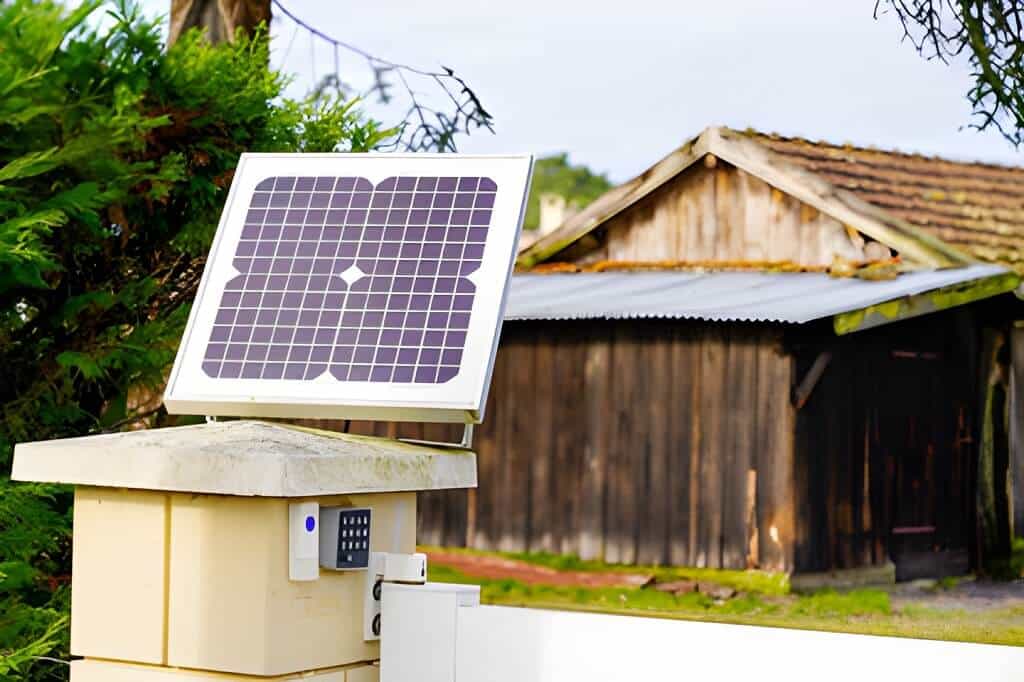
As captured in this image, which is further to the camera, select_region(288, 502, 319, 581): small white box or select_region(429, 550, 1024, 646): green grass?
select_region(429, 550, 1024, 646): green grass

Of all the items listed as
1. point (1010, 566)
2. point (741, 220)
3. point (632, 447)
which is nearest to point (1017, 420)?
point (1010, 566)

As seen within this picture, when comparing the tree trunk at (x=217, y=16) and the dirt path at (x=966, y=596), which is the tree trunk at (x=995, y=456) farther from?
the tree trunk at (x=217, y=16)

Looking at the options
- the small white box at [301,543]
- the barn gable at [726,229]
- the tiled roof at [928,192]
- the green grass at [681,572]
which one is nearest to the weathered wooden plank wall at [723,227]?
the barn gable at [726,229]

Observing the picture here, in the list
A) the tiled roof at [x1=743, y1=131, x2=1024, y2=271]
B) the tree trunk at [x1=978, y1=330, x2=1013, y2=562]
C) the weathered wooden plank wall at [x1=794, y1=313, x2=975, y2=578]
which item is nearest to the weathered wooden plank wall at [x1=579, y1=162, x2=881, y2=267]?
the tiled roof at [x1=743, y1=131, x2=1024, y2=271]

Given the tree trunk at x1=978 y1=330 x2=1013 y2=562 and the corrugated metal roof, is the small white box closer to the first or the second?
the corrugated metal roof

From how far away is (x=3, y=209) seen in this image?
227 inches

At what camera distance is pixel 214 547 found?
4.68 meters

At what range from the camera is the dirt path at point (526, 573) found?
17641 millimetres

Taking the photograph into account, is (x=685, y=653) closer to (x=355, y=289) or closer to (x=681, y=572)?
(x=355, y=289)

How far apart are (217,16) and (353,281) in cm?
551

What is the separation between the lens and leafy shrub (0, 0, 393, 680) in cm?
594

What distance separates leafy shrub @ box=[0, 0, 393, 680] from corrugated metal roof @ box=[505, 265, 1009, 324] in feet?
29.5

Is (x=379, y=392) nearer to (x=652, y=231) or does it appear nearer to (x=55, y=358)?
(x=55, y=358)

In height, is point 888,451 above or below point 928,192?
below
